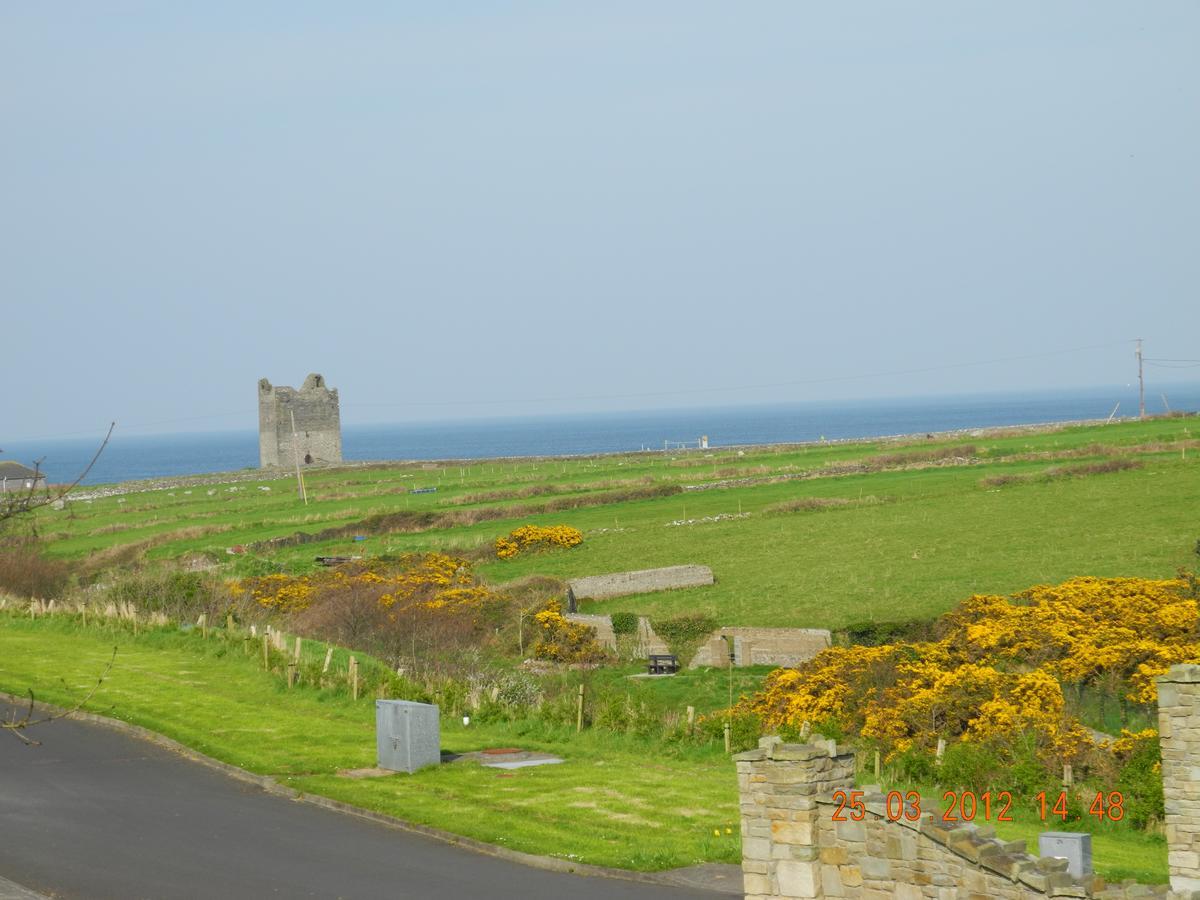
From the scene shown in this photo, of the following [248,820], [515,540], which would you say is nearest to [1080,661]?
[248,820]

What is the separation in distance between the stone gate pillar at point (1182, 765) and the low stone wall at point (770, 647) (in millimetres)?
21942

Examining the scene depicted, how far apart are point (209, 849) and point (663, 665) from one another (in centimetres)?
1893

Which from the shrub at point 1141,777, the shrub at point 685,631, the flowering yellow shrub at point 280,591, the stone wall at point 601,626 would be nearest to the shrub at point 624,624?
the stone wall at point 601,626

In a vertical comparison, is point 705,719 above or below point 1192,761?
below

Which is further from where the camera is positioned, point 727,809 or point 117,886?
point 727,809

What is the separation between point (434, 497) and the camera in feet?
296

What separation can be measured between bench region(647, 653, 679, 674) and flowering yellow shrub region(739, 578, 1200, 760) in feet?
16.4

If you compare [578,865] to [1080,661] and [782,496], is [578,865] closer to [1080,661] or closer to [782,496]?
[1080,661]

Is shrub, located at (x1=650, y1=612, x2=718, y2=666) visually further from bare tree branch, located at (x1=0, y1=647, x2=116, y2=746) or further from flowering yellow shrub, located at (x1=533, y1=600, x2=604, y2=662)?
bare tree branch, located at (x1=0, y1=647, x2=116, y2=746)

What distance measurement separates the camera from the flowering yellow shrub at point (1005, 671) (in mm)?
Answer: 27094

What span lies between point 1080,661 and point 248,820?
17.3 metres

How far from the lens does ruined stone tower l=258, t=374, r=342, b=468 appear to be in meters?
161

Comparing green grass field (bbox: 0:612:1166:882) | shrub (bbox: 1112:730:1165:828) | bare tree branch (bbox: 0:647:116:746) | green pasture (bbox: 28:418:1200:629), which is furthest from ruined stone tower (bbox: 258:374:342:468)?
shrub (bbox: 1112:730:1165:828)

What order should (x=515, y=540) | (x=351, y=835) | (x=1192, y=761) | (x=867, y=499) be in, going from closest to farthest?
1. (x=1192, y=761)
2. (x=351, y=835)
3. (x=515, y=540)
4. (x=867, y=499)
